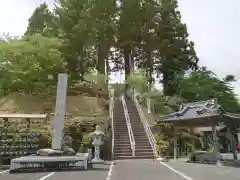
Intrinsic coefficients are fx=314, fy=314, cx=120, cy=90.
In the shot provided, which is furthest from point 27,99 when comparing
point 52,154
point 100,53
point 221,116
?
point 221,116

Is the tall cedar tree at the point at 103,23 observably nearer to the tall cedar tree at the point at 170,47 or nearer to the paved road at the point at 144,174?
the tall cedar tree at the point at 170,47

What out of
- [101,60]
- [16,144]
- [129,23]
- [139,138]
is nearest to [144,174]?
[16,144]

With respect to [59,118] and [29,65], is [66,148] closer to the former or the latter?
[59,118]

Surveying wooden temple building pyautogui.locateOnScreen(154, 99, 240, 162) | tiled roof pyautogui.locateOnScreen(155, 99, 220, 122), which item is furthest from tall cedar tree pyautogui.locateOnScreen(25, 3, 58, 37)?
wooden temple building pyautogui.locateOnScreen(154, 99, 240, 162)

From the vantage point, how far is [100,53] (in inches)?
1312

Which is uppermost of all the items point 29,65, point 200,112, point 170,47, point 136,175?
point 170,47

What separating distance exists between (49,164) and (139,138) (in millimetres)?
9743

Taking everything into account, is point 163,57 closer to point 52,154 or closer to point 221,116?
point 221,116

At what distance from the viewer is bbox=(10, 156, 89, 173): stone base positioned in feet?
40.4

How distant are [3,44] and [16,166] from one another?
625 inches

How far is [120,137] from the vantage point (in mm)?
21344

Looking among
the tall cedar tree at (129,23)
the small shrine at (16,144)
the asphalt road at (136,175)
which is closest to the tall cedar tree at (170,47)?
the tall cedar tree at (129,23)

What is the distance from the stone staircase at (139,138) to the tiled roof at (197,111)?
2.32 metres

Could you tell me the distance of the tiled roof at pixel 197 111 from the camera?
16342 millimetres
